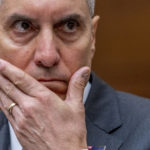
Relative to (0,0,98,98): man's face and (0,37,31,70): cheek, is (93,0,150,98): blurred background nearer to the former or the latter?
(0,0,98,98): man's face

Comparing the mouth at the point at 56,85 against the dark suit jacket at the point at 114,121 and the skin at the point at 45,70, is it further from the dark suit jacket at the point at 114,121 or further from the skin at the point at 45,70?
the dark suit jacket at the point at 114,121

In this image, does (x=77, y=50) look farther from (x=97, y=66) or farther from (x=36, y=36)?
(x=97, y=66)

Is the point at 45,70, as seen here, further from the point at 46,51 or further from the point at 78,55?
the point at 78,55

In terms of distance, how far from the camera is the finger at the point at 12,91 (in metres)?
1.63

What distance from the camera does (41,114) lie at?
163 cm

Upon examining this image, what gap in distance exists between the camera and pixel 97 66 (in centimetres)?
388

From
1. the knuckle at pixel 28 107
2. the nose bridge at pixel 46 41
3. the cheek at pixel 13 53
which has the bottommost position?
the knuckle at pixel 28 107

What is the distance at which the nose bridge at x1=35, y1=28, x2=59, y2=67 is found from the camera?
1641 mm

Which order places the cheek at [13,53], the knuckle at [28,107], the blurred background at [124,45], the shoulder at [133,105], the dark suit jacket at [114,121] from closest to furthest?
the knuckle at [28,107] < the cheek at [13,53] < the dark suit jacket at [114,121] < the shoulder at [133,105] < the blurred background at [124,45]

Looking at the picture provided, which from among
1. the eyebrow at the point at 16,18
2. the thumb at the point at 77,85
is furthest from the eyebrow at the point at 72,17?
the thumb at the point at 77,85

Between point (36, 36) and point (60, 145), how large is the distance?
18.0 inches

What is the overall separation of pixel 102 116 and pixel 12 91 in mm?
530

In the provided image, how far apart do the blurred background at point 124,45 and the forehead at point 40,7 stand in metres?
1.96

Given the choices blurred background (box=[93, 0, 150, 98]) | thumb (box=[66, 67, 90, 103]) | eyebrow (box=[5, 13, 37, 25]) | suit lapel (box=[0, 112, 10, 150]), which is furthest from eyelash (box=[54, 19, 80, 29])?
blurred background (box=[93, 0, 150, 98])
